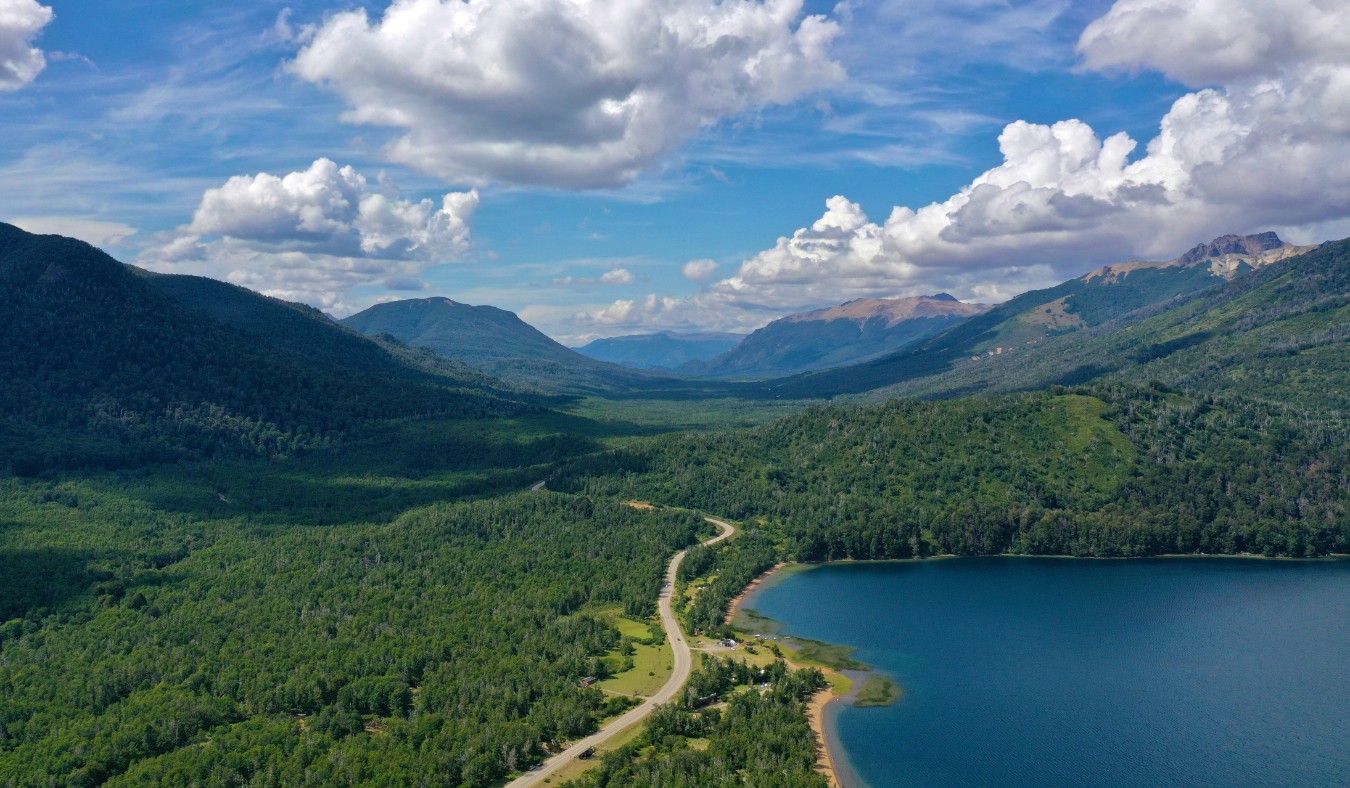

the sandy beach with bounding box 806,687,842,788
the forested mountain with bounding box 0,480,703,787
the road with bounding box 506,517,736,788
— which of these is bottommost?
the sandy beach with bounding box 806,687,842,788

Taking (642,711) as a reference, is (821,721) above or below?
below

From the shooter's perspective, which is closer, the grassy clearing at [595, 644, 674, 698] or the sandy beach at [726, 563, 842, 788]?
the sandy beach at [726, 563, 842, 788]

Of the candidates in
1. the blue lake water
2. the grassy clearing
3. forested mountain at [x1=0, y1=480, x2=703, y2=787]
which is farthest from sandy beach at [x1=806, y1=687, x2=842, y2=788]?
forested mountain at [x1=0, y1=480, x2=703, y2=787]

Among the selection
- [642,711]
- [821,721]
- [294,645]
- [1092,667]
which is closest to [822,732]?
[821,721]

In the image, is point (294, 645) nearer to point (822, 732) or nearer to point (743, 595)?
point (822, 732)

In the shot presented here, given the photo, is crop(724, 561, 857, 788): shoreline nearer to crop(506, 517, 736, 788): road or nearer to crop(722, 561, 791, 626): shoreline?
crop(722, 561, 791, 626): shoreline

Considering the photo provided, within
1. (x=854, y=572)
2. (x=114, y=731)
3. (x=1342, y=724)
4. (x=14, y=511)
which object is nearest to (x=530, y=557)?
(x=854, y=572)

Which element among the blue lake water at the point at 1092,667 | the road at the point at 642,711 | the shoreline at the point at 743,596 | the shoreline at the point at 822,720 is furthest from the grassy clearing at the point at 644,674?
the blue lake water at the point at 1092,667

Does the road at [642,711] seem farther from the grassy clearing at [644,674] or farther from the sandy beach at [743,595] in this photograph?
the sandy beach at [743,595]
